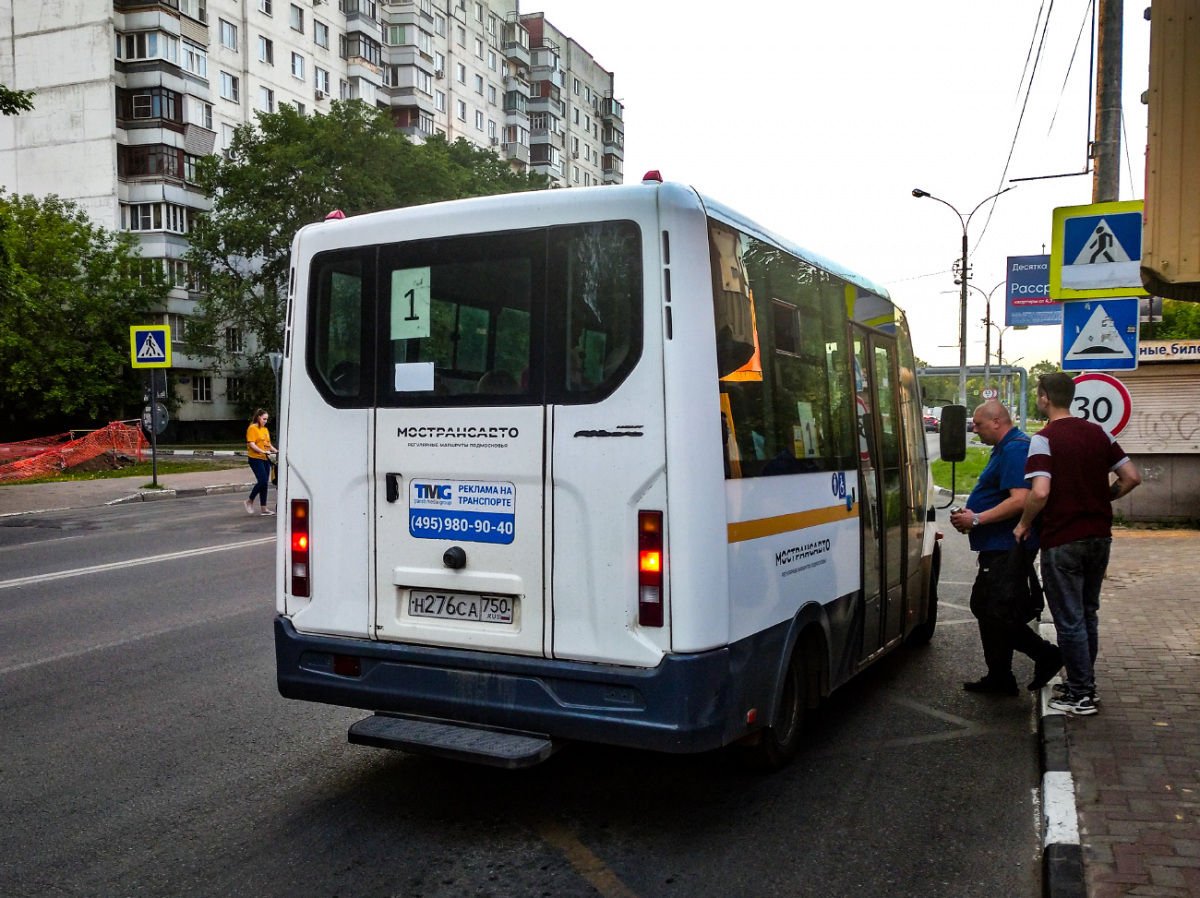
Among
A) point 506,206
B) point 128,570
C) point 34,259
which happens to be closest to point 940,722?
point 506,206

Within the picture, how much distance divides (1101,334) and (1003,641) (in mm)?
3862

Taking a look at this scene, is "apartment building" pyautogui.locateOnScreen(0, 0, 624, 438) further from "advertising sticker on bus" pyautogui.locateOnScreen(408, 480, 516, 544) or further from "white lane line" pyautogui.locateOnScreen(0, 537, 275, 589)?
"advertising sticker on bus" pyautogui.locateOnScreen(408, 480, 516, 544)

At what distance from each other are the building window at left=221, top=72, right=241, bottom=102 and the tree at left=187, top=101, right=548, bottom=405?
8633mm

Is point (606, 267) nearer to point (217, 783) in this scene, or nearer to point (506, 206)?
point (506, 206)

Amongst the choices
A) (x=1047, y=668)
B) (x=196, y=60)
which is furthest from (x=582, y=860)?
(x=196, y=60)

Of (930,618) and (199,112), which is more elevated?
(199,112)

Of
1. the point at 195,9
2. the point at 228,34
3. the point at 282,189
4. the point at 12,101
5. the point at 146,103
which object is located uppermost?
the point at 195,9

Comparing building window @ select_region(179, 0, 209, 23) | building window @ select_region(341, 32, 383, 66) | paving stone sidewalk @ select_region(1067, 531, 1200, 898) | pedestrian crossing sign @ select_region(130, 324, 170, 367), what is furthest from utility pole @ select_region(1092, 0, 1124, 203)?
building window @ select_region(341, 32, 383, 66)

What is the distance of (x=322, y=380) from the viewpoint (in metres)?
4.96

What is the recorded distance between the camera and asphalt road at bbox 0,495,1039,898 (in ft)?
12.8

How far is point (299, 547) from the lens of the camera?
16.3 feet

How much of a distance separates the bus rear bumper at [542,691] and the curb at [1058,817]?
1202 millimetres

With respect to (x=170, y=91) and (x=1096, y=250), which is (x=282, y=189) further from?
(x=1096, y=250)

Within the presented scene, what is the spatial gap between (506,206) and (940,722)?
3691 mm
